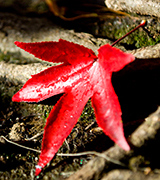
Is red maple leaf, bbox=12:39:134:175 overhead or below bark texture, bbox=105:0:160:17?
below

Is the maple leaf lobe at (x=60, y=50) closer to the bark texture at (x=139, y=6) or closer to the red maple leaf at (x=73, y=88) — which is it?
the red maple leaf at (x=73, y=88)

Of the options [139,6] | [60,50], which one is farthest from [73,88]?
[139,6]

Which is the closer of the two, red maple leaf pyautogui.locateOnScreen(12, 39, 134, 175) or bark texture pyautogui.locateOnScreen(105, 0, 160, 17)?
red maple leaf pyautogui.locateOnScreen(12, 39, 134, 175)

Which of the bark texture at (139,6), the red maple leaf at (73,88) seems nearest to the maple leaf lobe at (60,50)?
the red maple leaf at (73,88)

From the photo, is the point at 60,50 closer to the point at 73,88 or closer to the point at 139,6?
the point at 73,88

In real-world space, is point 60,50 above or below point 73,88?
above

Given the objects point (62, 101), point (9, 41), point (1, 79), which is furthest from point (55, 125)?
point (9, 41)

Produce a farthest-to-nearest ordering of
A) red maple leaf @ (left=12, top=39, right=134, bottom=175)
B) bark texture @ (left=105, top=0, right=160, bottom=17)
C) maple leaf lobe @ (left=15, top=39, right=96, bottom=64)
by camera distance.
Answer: bark texture @ (left=105, top=0, right=160, bottom=17) → maple leaf lobe @ (left=15, top=39, right=96, bottom=64) → red maple leaf @ (left=12, top=39, right=134, bottom=175)

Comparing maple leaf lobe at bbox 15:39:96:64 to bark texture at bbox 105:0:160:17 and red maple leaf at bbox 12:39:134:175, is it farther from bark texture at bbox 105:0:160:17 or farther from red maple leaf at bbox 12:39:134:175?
bark texture at bbox 105:0:160:17

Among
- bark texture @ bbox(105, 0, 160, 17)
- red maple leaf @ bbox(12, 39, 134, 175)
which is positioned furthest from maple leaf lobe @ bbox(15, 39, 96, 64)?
bark texture @ bbox(105, 0, 160, 17)
